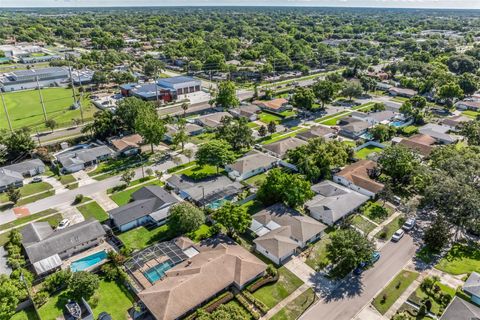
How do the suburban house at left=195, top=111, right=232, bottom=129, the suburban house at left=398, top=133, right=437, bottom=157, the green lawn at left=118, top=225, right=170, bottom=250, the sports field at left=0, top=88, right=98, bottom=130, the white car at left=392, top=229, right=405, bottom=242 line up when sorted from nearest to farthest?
the green lawn at left=118, top=225, right=170, bottom=250 < the white car at left=392, top=229, right=405, bottom=242 < the suburban house at left=398, top=133, right=437, bottom=157 < the suburban house at left=195, top=111, right=232, bottom=129 < the sports field at left=0, top=88, right=98, bottom=130

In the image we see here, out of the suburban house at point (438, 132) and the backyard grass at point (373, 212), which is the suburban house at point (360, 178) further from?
the suburban house at point (438, 132)

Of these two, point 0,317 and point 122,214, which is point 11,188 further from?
point 0,317

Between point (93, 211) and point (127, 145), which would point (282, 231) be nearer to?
point (93, 211)

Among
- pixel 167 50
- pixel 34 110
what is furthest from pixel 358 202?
pixel 167 50

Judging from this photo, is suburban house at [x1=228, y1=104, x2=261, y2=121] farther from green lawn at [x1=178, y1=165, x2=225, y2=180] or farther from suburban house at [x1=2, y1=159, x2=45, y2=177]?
suburban house at [x1=2, y1=159, x2=45, y2=177]

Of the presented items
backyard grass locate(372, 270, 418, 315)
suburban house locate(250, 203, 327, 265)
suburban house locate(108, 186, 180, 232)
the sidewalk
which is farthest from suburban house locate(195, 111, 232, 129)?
backyard grass locate(372, 270, 418, 315)
